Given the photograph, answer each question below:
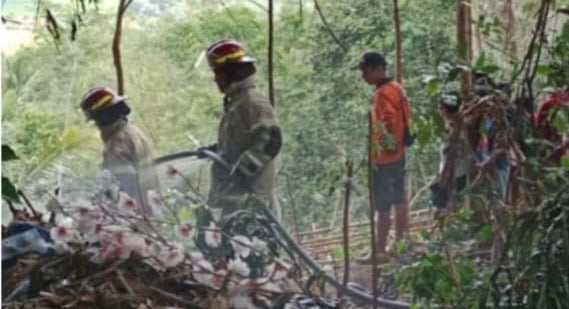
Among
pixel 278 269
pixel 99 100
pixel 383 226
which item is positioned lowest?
pixel 383 226

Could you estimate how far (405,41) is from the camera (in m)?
1.75

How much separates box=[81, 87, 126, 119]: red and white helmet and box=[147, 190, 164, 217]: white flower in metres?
0.25

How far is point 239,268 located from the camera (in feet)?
2.99

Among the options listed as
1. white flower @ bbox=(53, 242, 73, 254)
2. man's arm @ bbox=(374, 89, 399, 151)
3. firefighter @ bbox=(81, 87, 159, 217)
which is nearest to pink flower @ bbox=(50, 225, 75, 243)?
white flower @ bbox=(53, 242, 73, 254)

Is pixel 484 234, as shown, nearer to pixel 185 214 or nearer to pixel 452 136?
pixel 452 136

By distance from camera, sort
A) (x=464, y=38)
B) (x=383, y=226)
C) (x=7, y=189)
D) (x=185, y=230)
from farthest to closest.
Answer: (x=383, y=226) → (x=464, y=38) → (x=185, y=230) → (x=7, y=189)

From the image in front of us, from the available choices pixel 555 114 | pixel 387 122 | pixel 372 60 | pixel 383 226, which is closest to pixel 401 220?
pixel 383 226

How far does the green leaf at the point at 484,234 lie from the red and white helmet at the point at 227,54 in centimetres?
52

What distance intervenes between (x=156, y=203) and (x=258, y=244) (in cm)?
13

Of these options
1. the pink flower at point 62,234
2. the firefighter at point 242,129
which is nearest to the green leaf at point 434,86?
the pink flower at point 62,234

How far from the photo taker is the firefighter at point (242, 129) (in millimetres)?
1236

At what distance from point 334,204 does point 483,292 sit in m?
0.68

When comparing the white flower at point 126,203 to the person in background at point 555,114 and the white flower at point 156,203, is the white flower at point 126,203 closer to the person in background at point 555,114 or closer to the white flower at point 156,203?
the white flower at point 156,203

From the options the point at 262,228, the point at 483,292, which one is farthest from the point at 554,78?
the point at 262,228
